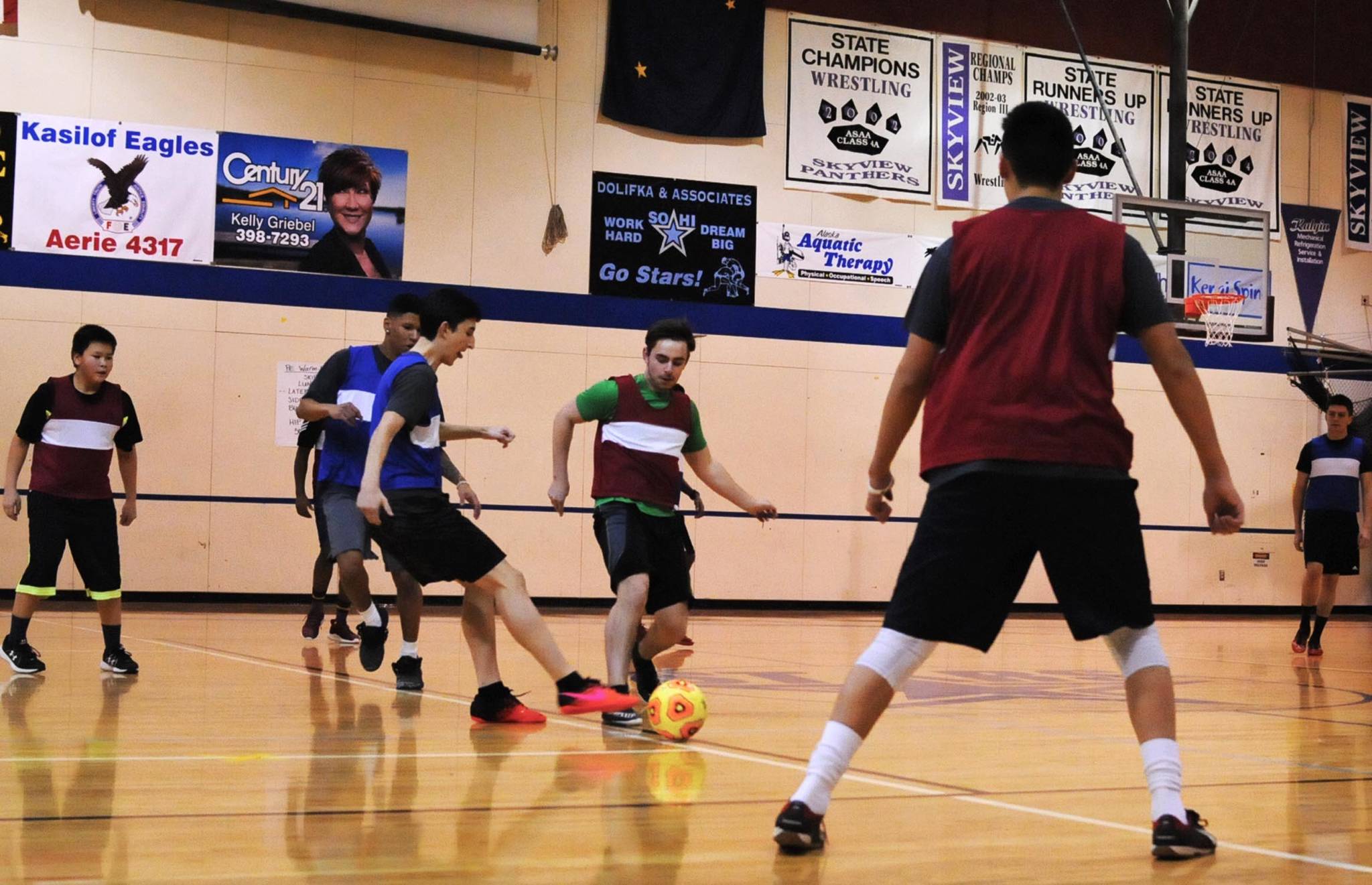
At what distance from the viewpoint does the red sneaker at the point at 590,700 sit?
18.5ft

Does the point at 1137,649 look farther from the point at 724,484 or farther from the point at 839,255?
the point at 839,255

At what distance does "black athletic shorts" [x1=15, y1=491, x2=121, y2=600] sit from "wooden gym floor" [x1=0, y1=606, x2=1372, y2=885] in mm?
495

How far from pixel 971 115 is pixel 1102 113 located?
5.63 ft

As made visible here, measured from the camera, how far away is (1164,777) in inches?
136

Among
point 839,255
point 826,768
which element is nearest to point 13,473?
point 826,768

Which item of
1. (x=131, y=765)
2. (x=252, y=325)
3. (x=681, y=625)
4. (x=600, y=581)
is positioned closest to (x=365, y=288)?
(x=252, y=325)

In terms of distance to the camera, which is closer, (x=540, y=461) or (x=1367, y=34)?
(x=540, y=461)

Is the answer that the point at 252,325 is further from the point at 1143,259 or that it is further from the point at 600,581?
the point at 1143,259

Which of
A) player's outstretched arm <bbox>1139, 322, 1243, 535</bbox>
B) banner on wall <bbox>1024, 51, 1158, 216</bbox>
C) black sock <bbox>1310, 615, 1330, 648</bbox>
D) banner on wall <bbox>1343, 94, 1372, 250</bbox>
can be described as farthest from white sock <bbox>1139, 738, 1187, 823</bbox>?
banner on wall <bbox>1343, 94, 1372, 250</bbox>

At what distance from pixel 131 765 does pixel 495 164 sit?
11287mm

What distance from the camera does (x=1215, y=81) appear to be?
1789 centimetres

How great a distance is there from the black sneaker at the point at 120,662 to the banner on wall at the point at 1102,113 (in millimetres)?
12683

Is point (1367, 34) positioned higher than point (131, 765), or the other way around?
point (1367, 34)

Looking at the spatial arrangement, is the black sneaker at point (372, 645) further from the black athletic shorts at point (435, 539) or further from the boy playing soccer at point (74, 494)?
the black athletic shorts at point (435, 539)
